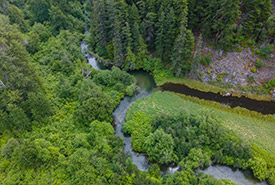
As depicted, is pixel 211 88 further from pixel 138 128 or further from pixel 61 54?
pixel 61 54

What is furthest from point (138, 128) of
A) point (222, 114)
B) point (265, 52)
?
point (265, 52)

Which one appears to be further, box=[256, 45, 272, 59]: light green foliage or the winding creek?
box=[256, 45, 272, 59]: light green foliage

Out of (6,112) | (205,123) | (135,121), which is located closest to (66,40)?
(6,112)

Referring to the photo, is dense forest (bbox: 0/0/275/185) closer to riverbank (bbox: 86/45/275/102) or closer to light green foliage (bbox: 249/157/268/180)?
light green foliage (bbox: 249/157/268/180)

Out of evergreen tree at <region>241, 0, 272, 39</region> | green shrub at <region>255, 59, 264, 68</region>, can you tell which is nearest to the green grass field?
green shrub at <region>255, 59, 264, 68</region>

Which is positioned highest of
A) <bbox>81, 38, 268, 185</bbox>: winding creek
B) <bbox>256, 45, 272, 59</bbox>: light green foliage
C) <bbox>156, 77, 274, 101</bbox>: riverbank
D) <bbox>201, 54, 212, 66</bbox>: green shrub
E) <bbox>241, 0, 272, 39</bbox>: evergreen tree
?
<bbox>241, 0, 272, 39</bbox>: evergreen tree

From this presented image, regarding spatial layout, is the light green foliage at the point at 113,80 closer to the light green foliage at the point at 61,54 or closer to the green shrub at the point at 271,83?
the light green foliage at the point at 61,54
